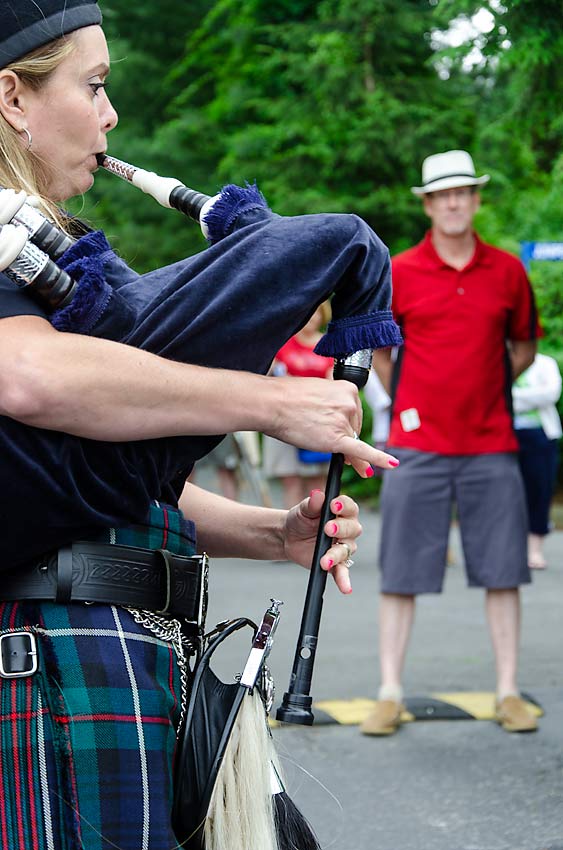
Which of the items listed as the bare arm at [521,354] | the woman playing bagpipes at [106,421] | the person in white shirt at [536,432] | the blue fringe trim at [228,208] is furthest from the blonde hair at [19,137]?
the person in white shirt at [536,432]

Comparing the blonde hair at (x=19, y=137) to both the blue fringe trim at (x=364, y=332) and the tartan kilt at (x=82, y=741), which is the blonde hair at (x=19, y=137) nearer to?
the blue fringe trim at (x=364, y=332)

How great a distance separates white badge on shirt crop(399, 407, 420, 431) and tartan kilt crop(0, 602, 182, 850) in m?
3.62

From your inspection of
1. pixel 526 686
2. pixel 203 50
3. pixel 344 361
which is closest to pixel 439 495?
pixel 526 686

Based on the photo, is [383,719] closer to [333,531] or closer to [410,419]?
[410,419]

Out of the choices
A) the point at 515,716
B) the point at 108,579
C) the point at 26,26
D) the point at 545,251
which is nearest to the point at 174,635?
the point at 108,579

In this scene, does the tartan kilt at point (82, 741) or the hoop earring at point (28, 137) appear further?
the hoop earring at point (28, 137)

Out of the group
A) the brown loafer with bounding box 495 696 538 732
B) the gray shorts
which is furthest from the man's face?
the brown loafer with bounding box 495 696 538 732

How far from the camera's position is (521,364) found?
5.54 meters

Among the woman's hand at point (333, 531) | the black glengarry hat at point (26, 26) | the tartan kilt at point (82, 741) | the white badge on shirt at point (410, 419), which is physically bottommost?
the tartan kilt at point (82, 741)

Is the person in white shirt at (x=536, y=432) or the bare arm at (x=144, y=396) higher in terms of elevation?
the person in white shirt at (x=536, y=432)

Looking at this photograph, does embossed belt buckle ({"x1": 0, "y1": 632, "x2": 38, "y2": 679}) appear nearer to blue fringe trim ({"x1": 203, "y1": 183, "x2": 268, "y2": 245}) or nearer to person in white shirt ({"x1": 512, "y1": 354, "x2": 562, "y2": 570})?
blue fringe trim ({"x1": 203, "y1": 183, "x2": 268, "y2": 245})

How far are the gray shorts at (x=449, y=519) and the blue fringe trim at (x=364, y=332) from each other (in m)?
3.50

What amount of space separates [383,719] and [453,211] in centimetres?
224

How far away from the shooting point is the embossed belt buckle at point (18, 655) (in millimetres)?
1730
